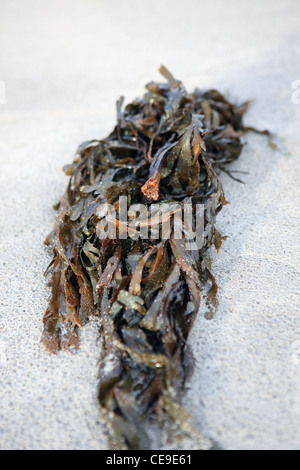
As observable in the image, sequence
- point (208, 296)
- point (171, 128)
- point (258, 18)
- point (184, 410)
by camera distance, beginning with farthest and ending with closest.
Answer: point (258, 18)
point (171, 128)
point (208, 296)
point (184, 410)

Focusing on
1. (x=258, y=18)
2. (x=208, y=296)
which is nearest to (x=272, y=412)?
(x=208, y=296)

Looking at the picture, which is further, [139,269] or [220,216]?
[220,216]

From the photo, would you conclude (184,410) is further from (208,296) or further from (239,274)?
(239,274)
